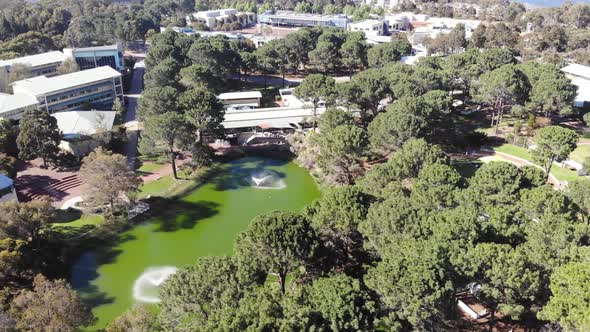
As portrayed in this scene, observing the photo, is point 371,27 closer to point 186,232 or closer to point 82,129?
point 82,129

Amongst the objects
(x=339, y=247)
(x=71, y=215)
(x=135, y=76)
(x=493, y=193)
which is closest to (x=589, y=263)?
(x=493, y=193)

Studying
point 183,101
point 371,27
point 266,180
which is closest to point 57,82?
point 183,101

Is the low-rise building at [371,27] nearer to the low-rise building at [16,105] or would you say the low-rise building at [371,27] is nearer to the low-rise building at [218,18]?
the low-rise building at [218,18]

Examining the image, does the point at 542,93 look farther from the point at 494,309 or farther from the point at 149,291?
the point at 149,291

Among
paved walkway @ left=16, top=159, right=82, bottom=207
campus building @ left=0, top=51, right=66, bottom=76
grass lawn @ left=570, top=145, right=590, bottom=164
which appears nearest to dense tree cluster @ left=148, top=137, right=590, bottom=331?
grass lawn @ left=570, top=145, right=590, bottom=164

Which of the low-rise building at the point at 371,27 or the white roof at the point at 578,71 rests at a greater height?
the low-rise building at the point at 371,27

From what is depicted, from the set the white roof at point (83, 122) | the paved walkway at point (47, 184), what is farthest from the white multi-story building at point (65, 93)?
the paved walkway at point (47, 184)

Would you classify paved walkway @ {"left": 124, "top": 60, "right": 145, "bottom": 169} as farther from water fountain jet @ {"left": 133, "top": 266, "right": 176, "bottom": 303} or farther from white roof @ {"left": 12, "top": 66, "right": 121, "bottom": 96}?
water fountain jet @ {"left": 133, "top": 266, "right": 176, "bottom": 303}
